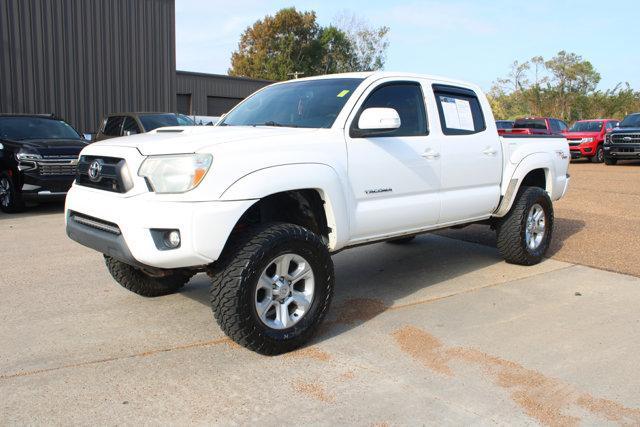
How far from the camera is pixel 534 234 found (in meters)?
6.37

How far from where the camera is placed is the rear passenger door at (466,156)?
512 centimetres

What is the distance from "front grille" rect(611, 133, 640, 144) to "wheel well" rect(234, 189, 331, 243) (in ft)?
62.7

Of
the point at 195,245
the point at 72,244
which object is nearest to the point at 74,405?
the point at 195,245

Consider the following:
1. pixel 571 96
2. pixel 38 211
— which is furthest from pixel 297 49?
pixel 38 211

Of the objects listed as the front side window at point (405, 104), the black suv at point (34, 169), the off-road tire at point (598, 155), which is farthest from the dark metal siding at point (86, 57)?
the front side window at point (405, 104)

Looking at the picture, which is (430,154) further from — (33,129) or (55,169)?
(33,129)

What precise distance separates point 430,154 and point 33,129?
8.53 metres

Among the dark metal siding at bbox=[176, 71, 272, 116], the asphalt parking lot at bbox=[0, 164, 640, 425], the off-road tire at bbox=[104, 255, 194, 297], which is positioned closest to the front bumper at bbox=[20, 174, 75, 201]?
the asphalt parking lot at bbox=[0, 164, 640, 425]

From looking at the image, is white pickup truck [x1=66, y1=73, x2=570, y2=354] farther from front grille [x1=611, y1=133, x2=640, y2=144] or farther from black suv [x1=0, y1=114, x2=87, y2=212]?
front grille [x1=611, y1=133, x2=640, y2=144]

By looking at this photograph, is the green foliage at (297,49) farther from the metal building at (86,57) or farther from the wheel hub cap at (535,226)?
the wheel hub cap at (535,226)

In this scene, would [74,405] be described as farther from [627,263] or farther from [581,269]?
[627,263]

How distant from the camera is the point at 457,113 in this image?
17.7 feet

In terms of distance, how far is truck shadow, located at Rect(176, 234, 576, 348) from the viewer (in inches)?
187

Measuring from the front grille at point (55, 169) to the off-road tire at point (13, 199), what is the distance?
566 millimetres
